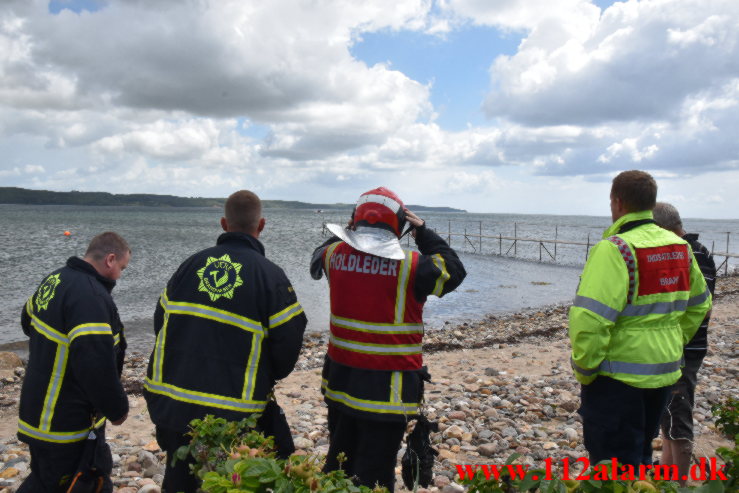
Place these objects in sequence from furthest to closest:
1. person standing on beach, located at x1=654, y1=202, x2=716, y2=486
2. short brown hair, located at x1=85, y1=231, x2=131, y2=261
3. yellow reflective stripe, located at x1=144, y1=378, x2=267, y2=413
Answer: person standing on beach, located at x1=654, y1=202, x2=716, y2=486 < short brown hair, located at x1=85, y1=231, x2=131, y2=261 < yellow reflective stripe, located at x1=144, y1=378, x2=267, y2=413

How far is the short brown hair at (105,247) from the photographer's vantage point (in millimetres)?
3178

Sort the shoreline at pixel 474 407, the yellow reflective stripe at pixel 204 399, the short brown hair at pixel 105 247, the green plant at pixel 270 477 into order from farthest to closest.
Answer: the shoreline at pixel 474 407 < the short brown hair at pixel 105 247 < the yellow reflective stripe at pixel 204 399 < the green plant at pixel 270 477

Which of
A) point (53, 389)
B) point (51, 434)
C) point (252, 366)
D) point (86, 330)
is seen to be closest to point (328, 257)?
point (252, 366)

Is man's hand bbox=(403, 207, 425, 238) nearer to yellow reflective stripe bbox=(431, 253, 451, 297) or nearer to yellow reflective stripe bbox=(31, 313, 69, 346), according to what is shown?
yellow reflective stripe bbox=(431, 253, 451, 297)

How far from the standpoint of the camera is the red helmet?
2.92m

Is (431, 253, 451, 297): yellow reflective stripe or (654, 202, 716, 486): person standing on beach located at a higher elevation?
(431, 253, 451, 297): yellow reflective stripe

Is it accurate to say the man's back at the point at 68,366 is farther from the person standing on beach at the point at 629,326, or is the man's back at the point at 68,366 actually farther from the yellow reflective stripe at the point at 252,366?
the person standing on beach at the point at 629,326

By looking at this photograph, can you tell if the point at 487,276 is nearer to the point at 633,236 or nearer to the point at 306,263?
the point at 306,263

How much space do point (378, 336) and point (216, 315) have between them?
2.75 feet

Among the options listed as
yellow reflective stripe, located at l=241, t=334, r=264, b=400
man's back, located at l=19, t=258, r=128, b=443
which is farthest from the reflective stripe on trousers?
man's back, located at l=19, t=258, r=128, b=443

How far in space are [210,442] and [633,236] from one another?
2268 millimetres

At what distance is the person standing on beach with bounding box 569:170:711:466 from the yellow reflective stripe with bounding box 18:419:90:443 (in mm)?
2763

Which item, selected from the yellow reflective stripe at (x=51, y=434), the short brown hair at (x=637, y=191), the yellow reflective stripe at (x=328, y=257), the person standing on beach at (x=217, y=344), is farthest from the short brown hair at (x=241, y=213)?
the short brown hair at (x=637, y=191)

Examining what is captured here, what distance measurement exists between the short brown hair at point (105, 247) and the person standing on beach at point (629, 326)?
269 centimetres
